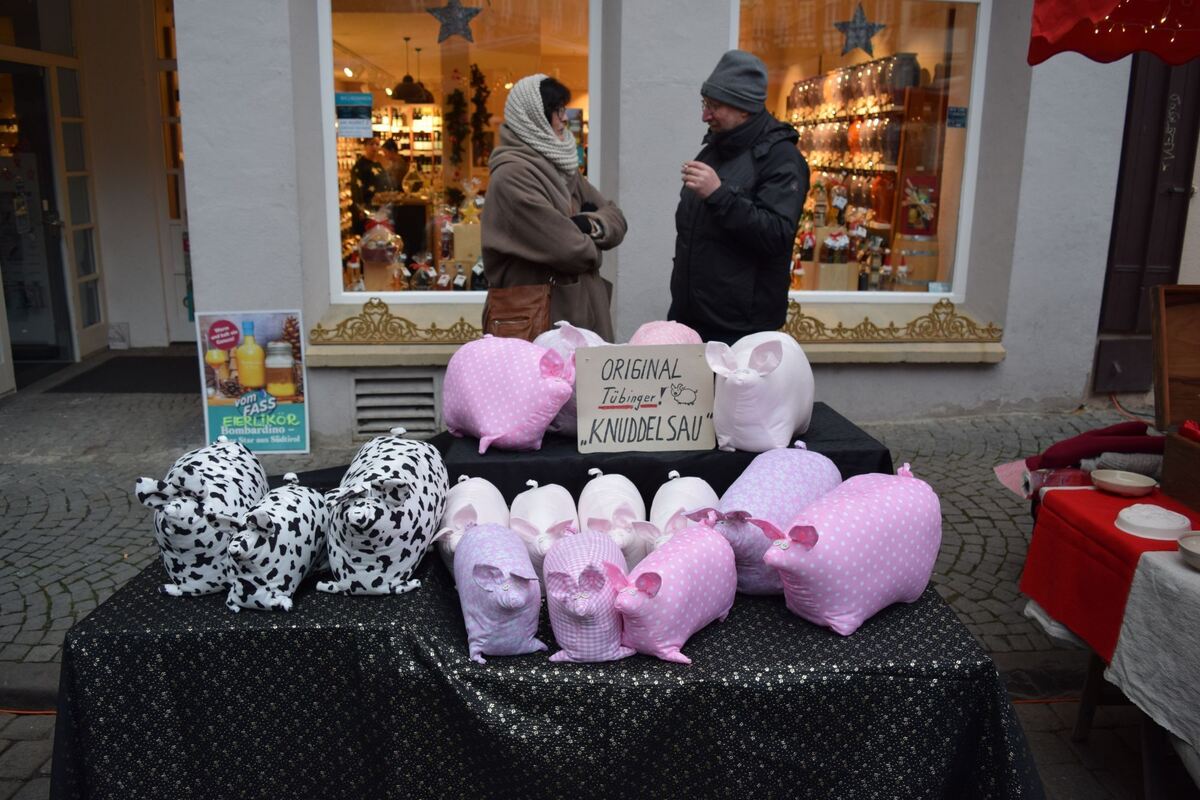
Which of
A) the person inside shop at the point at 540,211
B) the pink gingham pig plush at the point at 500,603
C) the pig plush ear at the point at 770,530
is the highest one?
the person inside shop at the point at 540,211

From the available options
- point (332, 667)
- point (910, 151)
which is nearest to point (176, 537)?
point (332, 667)

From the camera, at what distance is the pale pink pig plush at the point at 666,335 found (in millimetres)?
3262

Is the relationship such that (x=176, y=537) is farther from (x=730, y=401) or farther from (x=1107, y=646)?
(x=1107, y=646)

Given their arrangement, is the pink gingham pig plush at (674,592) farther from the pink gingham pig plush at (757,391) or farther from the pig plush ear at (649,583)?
the pink gingham pig plush at (757,391)

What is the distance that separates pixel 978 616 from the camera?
3.91m

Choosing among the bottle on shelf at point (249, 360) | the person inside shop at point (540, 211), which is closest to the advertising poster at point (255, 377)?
the bottle on shelf at point (249, 360)

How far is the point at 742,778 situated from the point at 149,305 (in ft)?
24.3

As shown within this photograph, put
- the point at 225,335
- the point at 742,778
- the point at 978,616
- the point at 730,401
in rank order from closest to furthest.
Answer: the point at 742,778, the point at 730,401, the point at 978,616, the point at 225,335

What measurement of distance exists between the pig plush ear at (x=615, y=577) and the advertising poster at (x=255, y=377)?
3871 mm

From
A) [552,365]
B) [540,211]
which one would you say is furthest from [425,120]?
[552,365]

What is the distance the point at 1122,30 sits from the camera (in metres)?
3.41

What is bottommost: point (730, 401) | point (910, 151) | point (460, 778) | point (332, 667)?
point (460, 778)

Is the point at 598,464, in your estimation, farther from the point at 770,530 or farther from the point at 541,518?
the point at 770,530

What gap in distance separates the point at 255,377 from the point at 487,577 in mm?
3840
